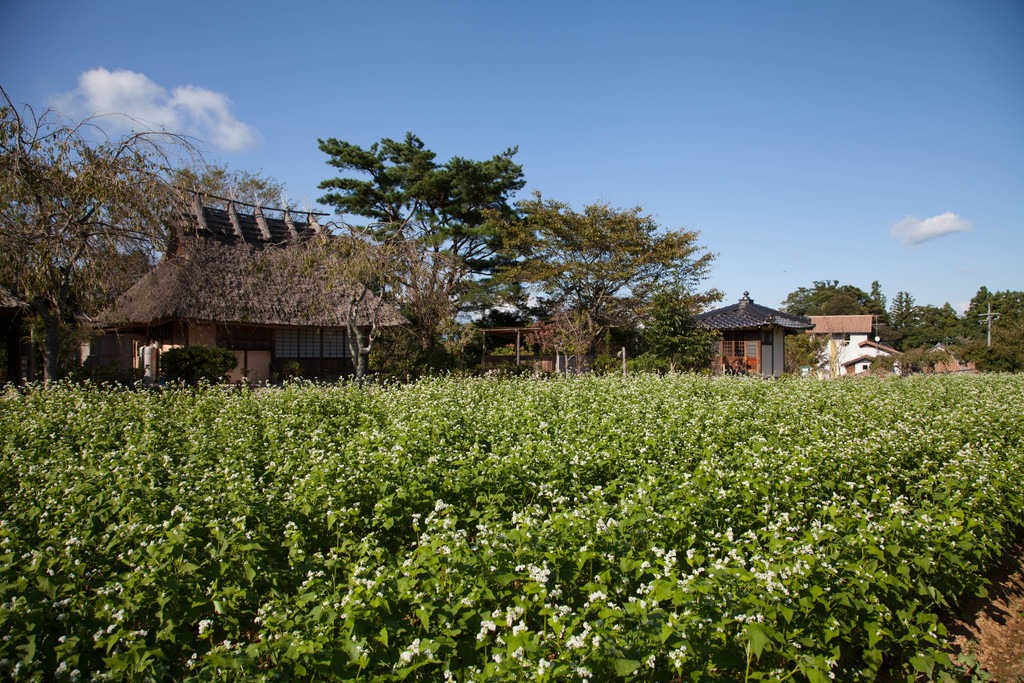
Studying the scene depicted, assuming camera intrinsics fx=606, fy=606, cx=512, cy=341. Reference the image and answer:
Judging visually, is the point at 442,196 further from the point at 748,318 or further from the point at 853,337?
the point at 853,337

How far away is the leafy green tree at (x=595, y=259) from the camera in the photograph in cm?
2453

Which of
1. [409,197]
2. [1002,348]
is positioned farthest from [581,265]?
[1002,348]

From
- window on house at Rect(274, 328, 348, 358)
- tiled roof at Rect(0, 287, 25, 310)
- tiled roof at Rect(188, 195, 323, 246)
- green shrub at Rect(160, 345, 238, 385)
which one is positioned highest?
tiled roof at Rect(188, 195, 323, 246)

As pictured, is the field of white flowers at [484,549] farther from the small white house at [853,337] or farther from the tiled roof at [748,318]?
the small white house at [853,337]

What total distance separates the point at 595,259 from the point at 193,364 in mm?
15795

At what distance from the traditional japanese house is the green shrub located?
19388 mm

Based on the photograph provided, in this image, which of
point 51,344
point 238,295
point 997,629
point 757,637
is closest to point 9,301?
point 51,344

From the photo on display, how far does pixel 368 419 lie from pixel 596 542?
417 centimetres

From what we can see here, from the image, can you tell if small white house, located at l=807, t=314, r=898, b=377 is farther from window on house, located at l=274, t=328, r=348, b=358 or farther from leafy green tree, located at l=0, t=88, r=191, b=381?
leafy green tree, located at l=0, t=88, r=191, b=381

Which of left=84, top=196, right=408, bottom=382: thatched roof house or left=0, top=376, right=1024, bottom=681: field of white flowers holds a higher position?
left=84, top=196, right=408, bottom=382: thatched roof house

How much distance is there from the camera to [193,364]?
1534 cm

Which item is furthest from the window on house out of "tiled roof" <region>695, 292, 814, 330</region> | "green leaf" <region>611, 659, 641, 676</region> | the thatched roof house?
"green leaf" <region>611, 659, 641, 676</region>

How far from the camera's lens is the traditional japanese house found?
26.6 meters

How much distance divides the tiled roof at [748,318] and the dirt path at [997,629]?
21622mm
